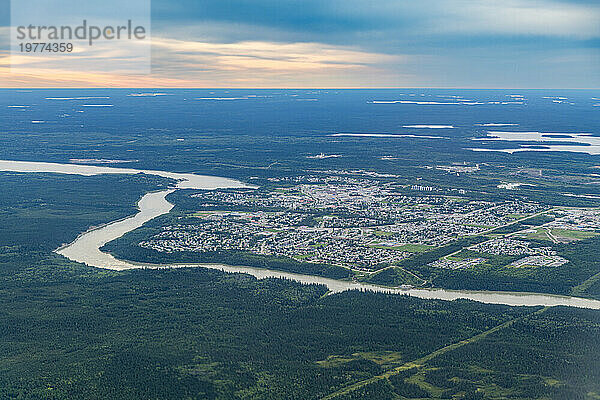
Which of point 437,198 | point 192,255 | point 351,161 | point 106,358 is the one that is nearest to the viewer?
point 106,358

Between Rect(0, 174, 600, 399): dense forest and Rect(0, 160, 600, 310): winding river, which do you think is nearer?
Rect(0, 174, 600, 399): dense forest

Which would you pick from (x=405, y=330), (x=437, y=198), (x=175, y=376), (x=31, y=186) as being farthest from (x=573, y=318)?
(x=31, y=186)

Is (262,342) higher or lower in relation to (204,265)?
higher

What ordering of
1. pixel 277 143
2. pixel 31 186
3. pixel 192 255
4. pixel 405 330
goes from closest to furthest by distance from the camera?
1. pixel 405 330
2. pixel 192 255
3. pixel 31 186
4. pixel 277 143

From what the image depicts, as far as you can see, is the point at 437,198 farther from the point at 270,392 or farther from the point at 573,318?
the point at 270,392

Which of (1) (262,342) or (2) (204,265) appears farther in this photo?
(2) (204,265)

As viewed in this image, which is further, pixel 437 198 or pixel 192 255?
pixel 437 198

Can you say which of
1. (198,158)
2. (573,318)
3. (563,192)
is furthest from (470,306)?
(198,158)

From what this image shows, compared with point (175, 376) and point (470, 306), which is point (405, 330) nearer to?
point (470, 306)

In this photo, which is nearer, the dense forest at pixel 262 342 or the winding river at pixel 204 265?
the dense forest at pixel 262 342
